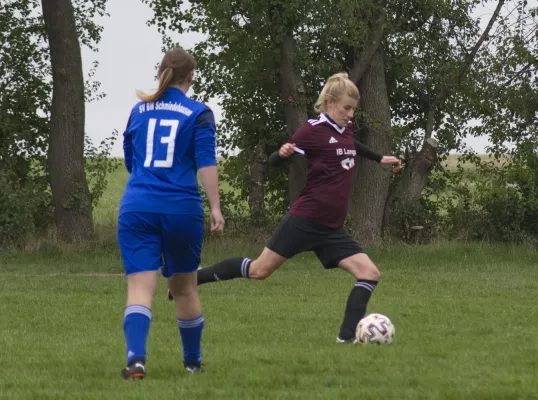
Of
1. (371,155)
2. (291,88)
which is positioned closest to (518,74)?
(291,88)

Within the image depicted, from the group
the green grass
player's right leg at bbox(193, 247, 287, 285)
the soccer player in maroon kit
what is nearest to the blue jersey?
the green grass

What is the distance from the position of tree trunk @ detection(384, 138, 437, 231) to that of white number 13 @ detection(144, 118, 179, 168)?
17.1 meters

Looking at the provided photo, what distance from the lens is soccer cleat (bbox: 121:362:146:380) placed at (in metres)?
7.19

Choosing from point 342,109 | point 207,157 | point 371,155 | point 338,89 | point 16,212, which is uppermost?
point 338,89

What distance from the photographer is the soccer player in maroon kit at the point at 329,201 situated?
9.28 m

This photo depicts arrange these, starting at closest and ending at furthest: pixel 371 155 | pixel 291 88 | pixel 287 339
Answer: pixel 371 155 < pixel 287 339 < pixel 291 88

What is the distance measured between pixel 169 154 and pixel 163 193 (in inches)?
9.3

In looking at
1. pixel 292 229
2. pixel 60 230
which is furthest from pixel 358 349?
pixel 60 230

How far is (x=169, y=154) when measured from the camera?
282 inches

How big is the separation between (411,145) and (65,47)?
7.24m

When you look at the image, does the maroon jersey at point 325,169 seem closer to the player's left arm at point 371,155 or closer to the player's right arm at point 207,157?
the player's left arm at point 371,155

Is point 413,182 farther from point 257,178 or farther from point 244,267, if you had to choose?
point 244,267

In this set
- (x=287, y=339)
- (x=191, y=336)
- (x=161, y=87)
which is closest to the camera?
(x=161, y=87)

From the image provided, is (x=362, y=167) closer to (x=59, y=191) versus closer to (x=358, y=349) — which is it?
(x=59, y=191)
